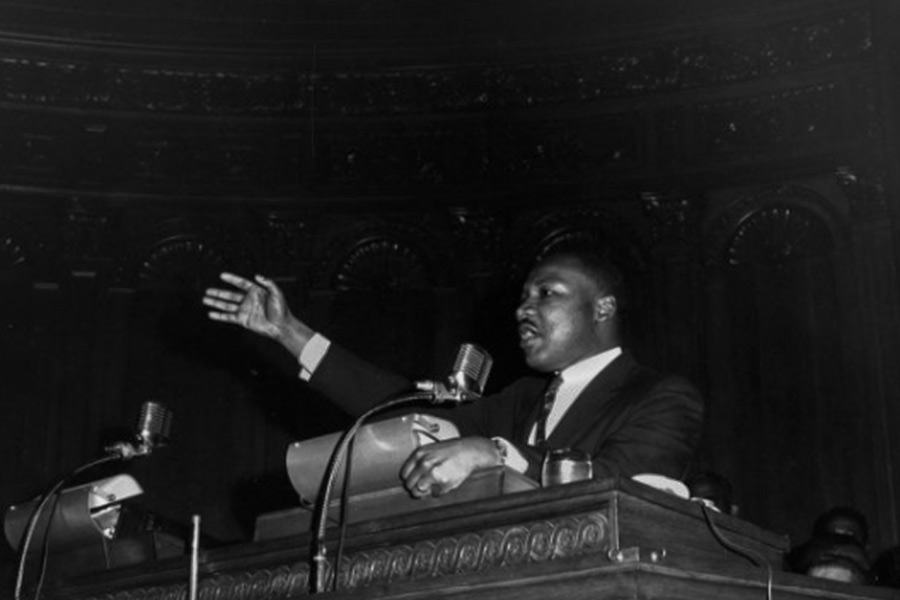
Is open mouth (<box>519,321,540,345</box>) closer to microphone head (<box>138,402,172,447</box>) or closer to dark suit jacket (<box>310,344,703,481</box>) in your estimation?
dark suit jacket (<box>310,344,703,481</box>)

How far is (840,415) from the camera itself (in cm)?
682

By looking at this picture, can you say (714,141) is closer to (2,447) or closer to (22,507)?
(2,447)

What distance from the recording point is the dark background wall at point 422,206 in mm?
7051

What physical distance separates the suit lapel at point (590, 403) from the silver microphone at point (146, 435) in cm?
97

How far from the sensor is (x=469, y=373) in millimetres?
3025

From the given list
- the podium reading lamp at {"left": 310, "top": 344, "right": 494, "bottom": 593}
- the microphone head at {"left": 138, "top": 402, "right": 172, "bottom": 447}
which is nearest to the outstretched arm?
the microphone head at {"left": 138, "top": 402, "right": 172, "bottom": 447}

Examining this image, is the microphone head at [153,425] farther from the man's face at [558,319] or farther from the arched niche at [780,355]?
the arched niche at [780,355]

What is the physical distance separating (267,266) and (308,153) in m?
0.68

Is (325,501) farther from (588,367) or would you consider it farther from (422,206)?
(422,206)

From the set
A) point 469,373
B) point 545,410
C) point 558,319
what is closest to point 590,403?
point 545,410

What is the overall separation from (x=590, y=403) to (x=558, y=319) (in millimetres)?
403

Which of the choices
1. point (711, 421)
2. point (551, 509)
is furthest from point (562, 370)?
point (711, 421)

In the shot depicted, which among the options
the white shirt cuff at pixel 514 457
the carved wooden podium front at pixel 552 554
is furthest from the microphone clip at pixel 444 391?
the carved wooden podium front at pixel 552 554

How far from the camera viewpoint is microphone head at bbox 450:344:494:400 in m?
3.01
